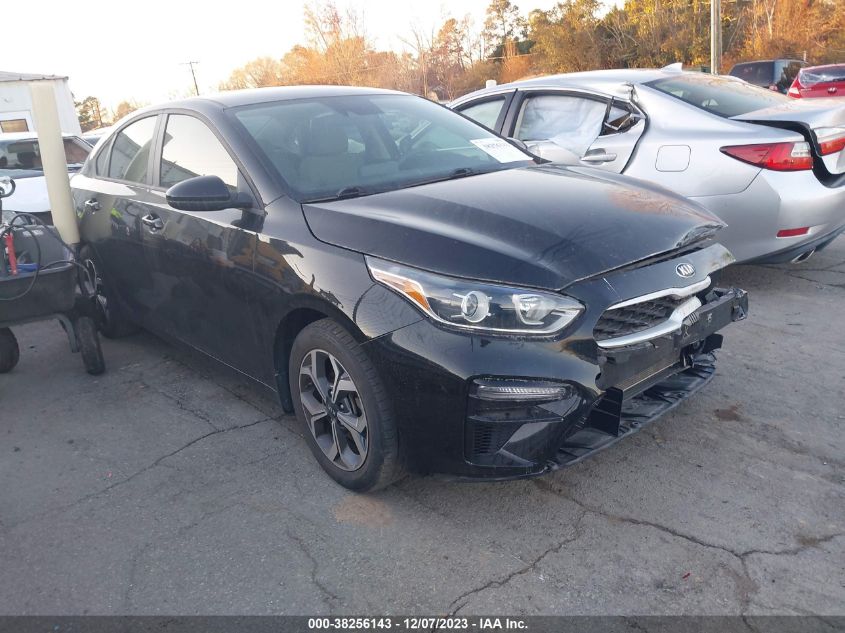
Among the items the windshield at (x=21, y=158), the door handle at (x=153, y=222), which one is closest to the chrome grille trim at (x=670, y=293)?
the door handle at (x=153, y=222)

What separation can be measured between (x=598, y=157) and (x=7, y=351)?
408cm

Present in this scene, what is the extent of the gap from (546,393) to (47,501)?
2284 millimetres

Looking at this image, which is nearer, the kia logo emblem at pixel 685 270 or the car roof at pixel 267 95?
the kia logo emblem at pixel 685 270

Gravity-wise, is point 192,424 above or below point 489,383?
below

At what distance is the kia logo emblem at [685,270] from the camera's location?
9.35 feet

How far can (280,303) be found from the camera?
10.2 feet

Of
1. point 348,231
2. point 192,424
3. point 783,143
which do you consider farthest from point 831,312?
point 192,424

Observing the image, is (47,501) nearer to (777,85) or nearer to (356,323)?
(356,323)

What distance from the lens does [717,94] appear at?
534 centimetres

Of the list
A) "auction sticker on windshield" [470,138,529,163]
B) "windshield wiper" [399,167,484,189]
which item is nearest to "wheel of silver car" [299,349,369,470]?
"windshield wiper" [399,167,484,189]

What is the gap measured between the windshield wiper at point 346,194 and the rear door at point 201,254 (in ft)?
0.99

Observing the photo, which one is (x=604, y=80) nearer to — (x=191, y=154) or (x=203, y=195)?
(x=191, y=154)

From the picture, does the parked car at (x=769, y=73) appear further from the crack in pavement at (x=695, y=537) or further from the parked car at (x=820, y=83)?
the crack in pavement at (x=695, y=537)

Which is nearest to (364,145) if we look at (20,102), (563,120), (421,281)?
(421,281)
